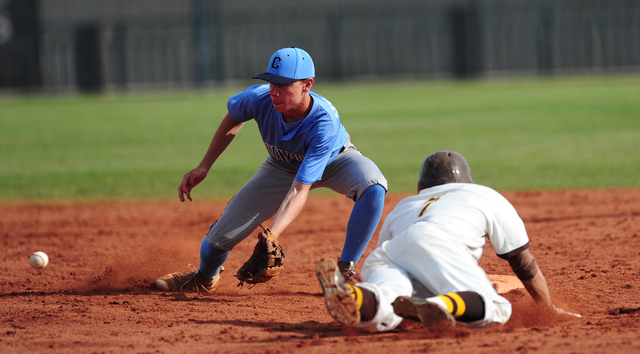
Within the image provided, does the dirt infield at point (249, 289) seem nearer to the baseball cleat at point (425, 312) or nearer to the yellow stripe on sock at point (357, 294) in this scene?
the baseball cleat at point (425, 312)

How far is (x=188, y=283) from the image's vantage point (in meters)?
4.94

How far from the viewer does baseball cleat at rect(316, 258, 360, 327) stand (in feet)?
10.4

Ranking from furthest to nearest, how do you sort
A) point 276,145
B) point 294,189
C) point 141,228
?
1. point 141,228
2. point 276,145
3. point 294,189

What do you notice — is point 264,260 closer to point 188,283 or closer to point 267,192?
point 267,192

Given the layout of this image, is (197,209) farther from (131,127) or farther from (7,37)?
(7,37)

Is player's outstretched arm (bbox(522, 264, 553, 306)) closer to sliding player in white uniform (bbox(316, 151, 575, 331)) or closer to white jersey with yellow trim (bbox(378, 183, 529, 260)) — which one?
sliding player in white uniform (bbox(316, 151, 575, 331))

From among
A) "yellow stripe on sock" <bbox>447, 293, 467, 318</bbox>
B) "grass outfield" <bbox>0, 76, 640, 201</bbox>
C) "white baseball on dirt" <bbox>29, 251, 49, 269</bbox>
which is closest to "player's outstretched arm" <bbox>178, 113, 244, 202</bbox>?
"white baseball on dirt" <bbox>29, 251, 49, 269</bbox>

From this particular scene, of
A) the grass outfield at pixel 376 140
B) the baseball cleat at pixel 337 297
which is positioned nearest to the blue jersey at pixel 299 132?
the baseball cleat at pixel 337 297

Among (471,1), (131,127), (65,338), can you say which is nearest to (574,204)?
(65,338)

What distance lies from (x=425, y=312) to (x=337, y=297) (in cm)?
41

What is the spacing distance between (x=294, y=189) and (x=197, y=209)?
169 inches

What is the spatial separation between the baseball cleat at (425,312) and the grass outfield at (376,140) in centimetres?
570

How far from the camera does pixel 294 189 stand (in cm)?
410

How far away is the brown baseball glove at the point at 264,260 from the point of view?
3.92 meters
